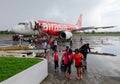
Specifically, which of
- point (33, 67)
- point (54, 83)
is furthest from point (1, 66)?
point (54, 83)

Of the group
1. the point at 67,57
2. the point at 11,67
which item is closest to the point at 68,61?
the point at 67,57

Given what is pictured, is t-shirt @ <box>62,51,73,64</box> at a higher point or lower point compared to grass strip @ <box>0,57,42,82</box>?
higher

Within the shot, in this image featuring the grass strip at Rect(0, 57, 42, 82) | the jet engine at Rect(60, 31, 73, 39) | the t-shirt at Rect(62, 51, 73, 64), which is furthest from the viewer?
the jet engine at Rect(60, 31, 73, 39)

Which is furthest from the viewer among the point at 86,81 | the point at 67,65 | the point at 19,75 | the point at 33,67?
the point at 67,65

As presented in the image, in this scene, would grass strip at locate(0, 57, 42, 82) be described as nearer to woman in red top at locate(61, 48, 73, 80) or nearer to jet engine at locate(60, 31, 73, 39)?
woman in red top at locate(61, 48, 73, 80)

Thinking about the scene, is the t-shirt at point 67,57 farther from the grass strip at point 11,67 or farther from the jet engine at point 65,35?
the jet engine at point 65,35

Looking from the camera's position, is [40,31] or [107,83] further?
[40,31]

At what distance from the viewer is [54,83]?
31.6 feet

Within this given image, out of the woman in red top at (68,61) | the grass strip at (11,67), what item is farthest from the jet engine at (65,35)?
the grass strip at (11,67)

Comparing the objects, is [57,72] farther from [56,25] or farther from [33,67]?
[56,25]

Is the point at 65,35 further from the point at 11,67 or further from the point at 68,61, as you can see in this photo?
the point at 11,67

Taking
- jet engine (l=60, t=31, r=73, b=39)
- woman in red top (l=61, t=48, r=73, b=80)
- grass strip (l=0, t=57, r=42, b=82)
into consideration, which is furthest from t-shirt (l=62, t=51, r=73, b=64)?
jet engine (l=60, t=31, r=73, b=39)

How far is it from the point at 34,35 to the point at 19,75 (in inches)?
1071

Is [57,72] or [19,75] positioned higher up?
[19,75]
